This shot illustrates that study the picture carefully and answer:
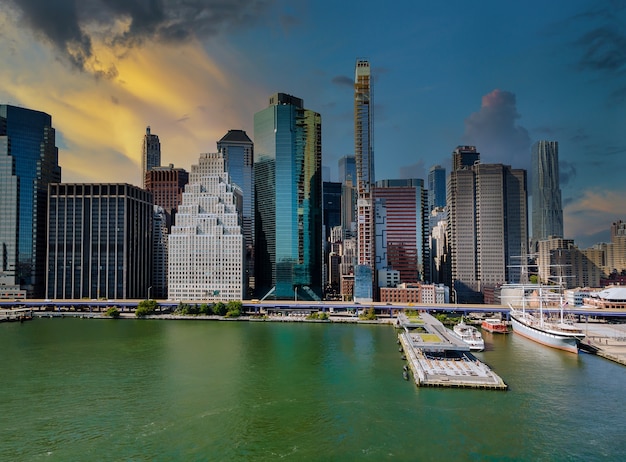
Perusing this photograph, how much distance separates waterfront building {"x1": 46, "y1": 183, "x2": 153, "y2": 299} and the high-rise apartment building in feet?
141

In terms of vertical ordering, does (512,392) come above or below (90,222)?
below

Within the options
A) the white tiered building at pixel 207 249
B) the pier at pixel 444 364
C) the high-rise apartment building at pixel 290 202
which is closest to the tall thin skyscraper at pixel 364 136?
the high-rise apartment building at pixel 290 202

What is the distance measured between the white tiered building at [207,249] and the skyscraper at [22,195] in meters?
39.8

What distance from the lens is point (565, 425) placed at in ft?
127

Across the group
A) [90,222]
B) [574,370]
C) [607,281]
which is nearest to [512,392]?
[574,370]

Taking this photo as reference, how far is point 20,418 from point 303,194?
117240 mm

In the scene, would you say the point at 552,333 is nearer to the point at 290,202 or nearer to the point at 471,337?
the point at 471,337

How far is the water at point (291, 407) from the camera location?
34.0m

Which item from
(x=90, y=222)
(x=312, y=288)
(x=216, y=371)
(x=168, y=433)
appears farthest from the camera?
(x=312, y=288)

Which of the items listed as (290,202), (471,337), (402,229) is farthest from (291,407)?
(402,229)

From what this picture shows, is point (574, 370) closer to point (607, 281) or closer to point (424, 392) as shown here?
point (424, 392)

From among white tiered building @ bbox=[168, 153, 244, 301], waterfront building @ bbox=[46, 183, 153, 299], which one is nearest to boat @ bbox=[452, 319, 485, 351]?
white tiered building @ bbox=[168, 153, 244, 301]

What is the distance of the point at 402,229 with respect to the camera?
159000 mm

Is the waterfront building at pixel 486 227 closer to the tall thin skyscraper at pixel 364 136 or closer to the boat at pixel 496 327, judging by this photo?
the tall thin skyscraper at pixel 364 136
